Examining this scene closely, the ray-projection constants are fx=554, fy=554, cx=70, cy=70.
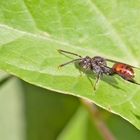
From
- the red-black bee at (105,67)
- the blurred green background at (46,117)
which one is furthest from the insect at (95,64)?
the blurred green background at (46,117)

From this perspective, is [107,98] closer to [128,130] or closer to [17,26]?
[17,26]

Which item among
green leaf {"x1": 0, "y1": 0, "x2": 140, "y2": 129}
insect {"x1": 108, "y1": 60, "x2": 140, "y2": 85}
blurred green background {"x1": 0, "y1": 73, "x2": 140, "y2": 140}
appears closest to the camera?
green leaf {"x1": 0, "y1": 0, "x2": 140, "y2": 129}

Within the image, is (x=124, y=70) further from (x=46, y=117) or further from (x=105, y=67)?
(x=46, y=117)

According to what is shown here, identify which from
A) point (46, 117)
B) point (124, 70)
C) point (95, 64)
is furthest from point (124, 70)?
point (46, 117)

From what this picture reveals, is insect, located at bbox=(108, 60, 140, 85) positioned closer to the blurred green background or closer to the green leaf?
the green leaf

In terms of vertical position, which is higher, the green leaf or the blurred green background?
the green leaf

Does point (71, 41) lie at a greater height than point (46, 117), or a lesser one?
greater

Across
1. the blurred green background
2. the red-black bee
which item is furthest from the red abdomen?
the blurred green background
